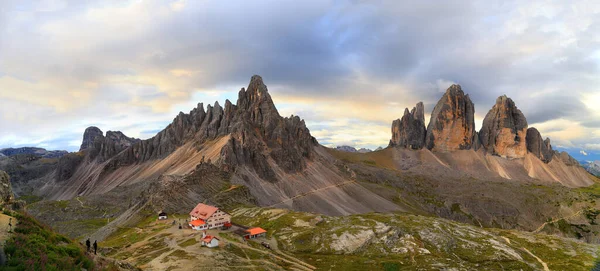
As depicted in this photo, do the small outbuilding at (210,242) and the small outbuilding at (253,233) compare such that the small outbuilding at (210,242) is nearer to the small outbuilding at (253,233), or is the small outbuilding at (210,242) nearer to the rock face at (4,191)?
the small outbuilding at (253,233)

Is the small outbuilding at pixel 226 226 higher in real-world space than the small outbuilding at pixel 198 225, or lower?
lower

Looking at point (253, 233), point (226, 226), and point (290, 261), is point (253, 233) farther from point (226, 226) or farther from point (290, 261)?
point (290, 261)

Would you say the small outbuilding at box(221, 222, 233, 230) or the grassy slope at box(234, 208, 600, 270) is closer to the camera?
the grassy slope at box(234, 208, 600, 270)

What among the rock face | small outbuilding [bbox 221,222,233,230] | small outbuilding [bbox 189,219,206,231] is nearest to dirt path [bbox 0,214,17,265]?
the rock face

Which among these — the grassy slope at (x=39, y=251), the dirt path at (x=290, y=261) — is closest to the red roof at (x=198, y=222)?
the dirt path at (x=290, y=261)

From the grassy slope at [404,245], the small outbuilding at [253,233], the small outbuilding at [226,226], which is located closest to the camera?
the grassy slope at [404,245]

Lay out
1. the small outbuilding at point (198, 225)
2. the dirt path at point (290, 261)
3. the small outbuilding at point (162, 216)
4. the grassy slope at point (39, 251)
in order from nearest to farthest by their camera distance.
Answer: the grassy slope at point (39, 251), the dirt path at point (290, 261), the small outbuilding at point (198, 225), the small outbuilding at point (162, 216)

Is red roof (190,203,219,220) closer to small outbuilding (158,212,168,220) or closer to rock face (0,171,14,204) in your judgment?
small outbuilding (158,212,168,220)

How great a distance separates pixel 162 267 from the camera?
212ft

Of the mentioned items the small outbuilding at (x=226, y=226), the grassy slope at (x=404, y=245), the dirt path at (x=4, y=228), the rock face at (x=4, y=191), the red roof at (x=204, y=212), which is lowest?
the grassy slope at (x=404, y=245)

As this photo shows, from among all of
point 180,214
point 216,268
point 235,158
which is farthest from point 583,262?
point 235,158

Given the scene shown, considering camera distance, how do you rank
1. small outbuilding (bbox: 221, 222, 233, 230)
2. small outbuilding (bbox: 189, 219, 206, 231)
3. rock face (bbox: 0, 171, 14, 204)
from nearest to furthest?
rock face (bbox: 0, 171, 14, 204), small outbuilding (bbox: 189, 219, 206, 231), small outbuilding (bbox: 221, 222, 233, 230)

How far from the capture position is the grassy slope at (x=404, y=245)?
9331cm

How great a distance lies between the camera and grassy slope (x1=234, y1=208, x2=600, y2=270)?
93.3 metres
